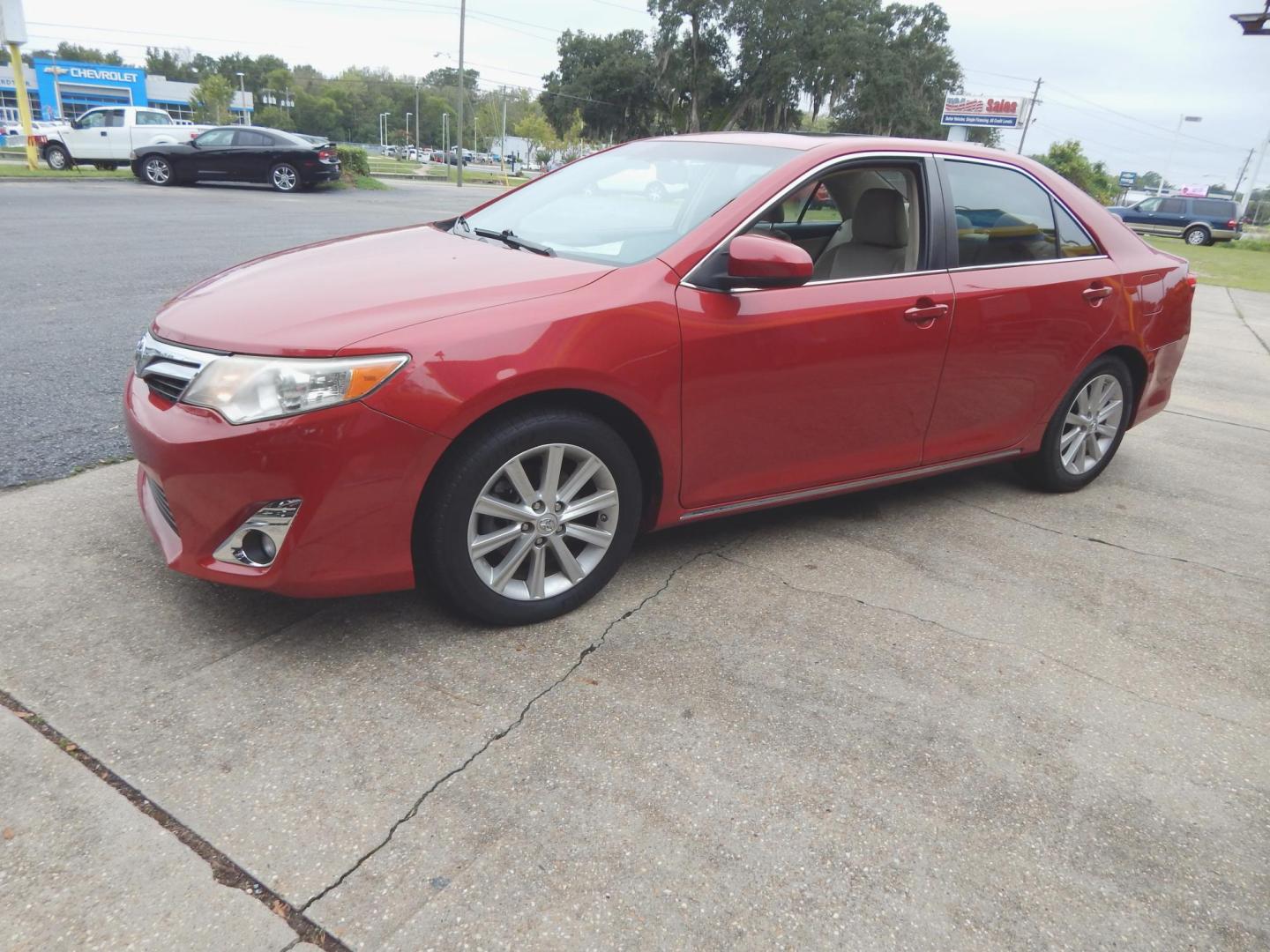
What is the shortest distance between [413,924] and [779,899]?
0.76m

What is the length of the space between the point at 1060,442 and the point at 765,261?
2284mm

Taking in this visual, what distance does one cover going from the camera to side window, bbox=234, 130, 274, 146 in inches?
781

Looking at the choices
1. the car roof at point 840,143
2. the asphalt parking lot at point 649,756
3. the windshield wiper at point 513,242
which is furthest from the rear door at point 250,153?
the windshield wiper at point 513,242

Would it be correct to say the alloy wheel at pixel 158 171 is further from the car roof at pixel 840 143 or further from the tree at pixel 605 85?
the tree at pixel 605 85

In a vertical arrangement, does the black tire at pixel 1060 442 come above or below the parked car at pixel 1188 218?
below

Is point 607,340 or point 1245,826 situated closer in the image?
point 1245,826

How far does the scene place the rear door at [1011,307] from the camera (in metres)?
3.73

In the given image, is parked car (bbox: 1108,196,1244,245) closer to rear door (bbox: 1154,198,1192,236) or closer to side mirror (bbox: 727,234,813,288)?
rear door (bbox: 1154,198,1192,236)

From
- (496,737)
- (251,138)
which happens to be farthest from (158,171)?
(496,737)

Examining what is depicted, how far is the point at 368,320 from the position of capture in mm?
2543

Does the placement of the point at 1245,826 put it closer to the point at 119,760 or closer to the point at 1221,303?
the point at 119,760

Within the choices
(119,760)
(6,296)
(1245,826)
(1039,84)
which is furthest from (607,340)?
(1039,84)

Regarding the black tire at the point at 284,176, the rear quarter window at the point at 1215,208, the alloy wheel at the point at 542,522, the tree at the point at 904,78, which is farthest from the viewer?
the tree at the point at 904,78

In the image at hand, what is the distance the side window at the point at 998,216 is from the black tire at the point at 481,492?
1807mm
